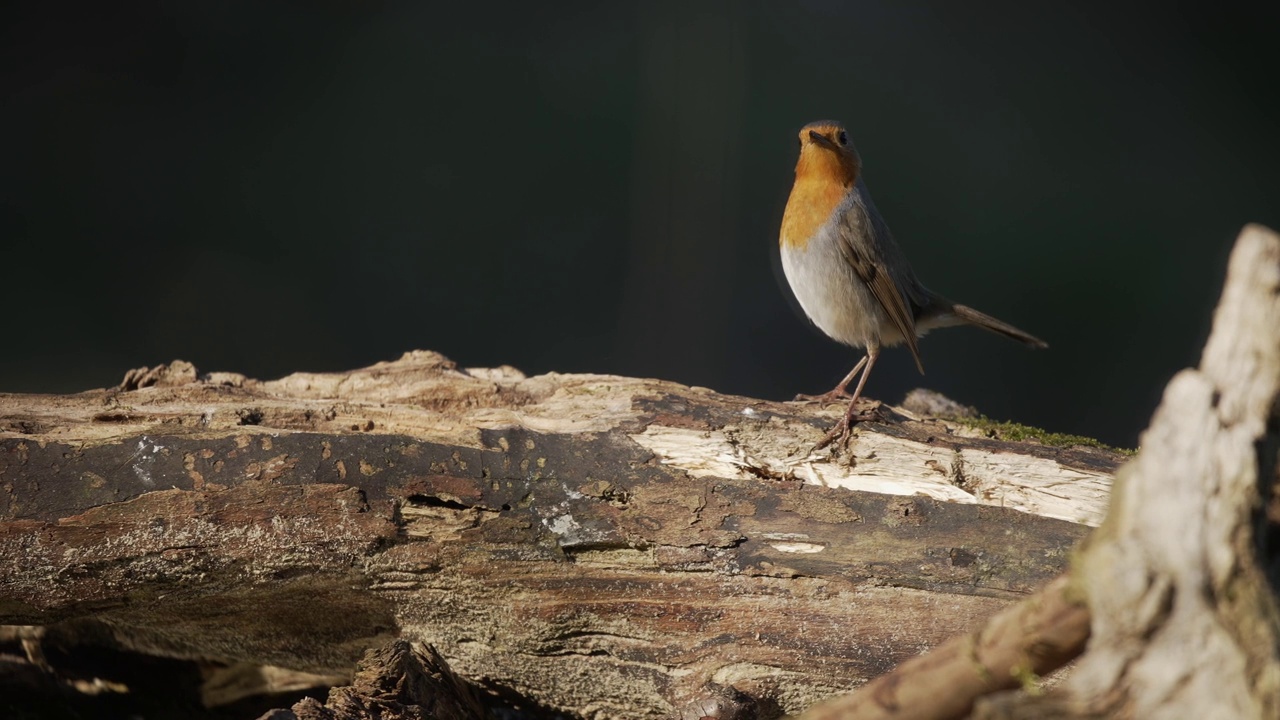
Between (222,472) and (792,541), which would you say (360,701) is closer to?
(222,472)

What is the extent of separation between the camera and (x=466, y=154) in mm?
4883

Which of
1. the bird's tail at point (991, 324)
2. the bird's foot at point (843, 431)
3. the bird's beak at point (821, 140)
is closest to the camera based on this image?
the bird's foot at point (843, 431)

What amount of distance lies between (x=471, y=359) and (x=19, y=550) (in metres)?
2.55

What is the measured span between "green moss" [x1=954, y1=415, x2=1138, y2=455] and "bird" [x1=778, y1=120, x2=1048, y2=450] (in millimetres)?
507

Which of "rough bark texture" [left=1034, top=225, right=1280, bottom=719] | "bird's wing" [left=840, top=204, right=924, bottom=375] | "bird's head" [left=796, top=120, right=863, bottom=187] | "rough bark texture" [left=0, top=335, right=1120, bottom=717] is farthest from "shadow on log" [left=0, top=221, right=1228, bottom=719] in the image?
"bird's head" [left=796, top=120, right=863, bottom=187]

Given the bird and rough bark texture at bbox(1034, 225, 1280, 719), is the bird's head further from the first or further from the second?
rough bark texture at bbox(1034, 225, 1280, 719)

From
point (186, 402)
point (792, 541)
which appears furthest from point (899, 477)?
point (186, 402)

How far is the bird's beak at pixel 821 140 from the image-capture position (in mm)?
3062

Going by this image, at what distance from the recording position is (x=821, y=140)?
3072 millimetres

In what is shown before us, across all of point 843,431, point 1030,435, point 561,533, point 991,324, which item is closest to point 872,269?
point 991,324

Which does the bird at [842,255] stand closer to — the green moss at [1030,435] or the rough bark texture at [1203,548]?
the green moss at [1030,435]

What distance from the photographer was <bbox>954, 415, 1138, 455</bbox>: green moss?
2.39 metres

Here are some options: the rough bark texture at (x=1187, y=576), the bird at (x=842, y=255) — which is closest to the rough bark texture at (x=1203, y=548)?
the rough bark texture at (x=1187, y=576)

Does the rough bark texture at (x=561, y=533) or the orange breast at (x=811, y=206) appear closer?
the rough bark texture at (x=561, y=533)
